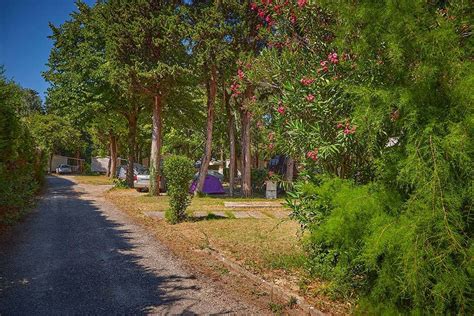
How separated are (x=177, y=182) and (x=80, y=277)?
5.28 meters

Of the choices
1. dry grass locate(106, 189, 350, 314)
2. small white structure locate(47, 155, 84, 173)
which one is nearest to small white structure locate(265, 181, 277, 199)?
dry grass locate(106, 189, 350, 314)

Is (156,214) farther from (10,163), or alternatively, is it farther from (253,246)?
(253,246)

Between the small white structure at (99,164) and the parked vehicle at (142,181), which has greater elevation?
the small white structure at (99,164)

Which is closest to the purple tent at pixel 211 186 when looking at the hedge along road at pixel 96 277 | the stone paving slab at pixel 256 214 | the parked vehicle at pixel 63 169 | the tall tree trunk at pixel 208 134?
the tall tree trunk at pixel 208 134

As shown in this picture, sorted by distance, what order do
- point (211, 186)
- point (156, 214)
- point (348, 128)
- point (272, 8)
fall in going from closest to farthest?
point (348, 128) < point (272, 8) < point (156, 214) < point (211, 186)

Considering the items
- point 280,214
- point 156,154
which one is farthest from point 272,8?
point 156,154

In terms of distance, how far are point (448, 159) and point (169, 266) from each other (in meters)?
5.18

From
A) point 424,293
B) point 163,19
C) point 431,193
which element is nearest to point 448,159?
point 431,193

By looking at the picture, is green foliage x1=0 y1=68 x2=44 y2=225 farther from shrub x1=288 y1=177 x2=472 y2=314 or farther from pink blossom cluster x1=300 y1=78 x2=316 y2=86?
shrub x1=288 y1=177 x2=472 y2=314

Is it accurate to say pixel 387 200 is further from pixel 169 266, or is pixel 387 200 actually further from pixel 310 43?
pixel 169 266

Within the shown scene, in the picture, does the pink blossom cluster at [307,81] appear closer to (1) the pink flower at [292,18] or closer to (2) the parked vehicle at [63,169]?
(1) the pink flower at [292,18]

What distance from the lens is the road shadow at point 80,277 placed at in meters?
4.91

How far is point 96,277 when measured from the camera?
607 cm

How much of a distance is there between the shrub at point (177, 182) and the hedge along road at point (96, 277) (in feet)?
5.24
